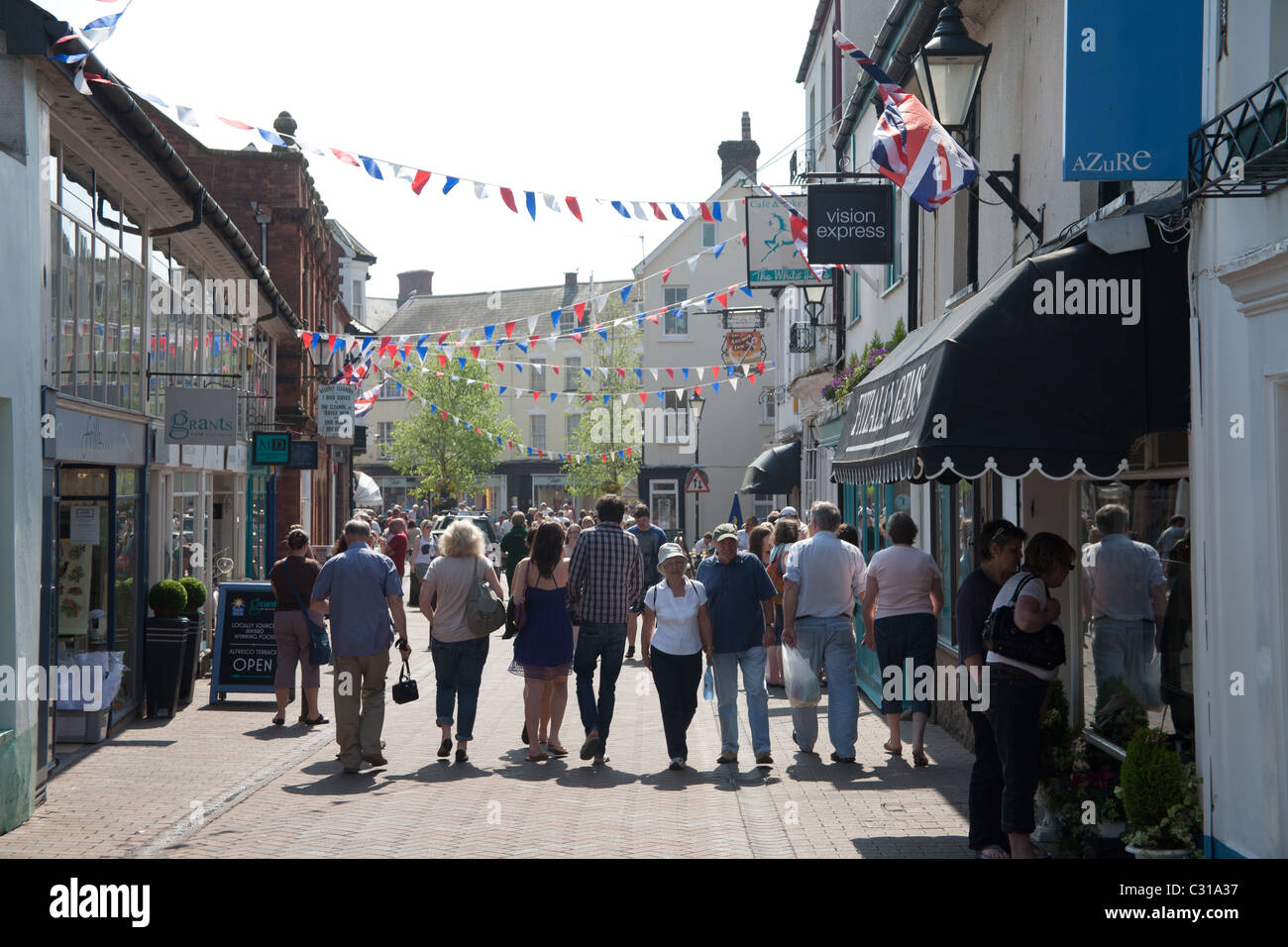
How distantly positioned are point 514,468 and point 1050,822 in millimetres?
58675

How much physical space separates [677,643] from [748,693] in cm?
74

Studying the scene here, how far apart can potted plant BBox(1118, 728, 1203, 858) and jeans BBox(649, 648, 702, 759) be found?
402 centimetres

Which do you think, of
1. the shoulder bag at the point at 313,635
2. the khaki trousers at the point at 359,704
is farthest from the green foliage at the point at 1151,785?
the shoulder bag at the point at 313,635

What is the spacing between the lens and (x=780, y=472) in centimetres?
2722

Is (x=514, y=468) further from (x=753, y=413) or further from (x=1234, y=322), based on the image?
(x=1234, y=322)

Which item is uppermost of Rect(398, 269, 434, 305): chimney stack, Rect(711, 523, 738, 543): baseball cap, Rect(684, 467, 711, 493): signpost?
Rect(398, 269, 434, 305): chimney stack

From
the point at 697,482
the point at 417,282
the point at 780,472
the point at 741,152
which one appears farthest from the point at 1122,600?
the point at 417,282

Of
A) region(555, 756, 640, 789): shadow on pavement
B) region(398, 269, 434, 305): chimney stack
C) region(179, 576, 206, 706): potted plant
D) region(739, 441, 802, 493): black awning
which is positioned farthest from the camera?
region(398, 269, 434, 305): chimney stack

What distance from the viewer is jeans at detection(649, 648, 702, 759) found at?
987 centimetres

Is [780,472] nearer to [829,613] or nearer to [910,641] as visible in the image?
[829,613]

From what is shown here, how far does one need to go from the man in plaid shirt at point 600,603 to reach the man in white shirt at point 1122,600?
347cm

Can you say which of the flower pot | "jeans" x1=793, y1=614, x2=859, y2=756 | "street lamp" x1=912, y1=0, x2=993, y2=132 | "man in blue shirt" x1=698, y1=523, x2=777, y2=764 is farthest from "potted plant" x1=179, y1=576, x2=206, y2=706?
the flower pot

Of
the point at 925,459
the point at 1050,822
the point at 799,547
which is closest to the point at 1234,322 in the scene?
the point at 925,459

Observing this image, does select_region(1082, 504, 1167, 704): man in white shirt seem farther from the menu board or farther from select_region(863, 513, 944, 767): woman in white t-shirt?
the menu board
